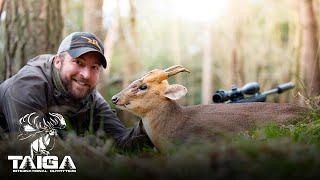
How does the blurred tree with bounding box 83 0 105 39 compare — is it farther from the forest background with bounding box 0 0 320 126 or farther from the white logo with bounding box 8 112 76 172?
the white logo with bounding box 8 112 76 172

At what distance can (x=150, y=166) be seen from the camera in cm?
276

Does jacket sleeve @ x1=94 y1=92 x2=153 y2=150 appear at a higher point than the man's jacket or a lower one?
lower

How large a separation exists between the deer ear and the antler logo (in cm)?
119

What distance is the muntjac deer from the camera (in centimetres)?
501

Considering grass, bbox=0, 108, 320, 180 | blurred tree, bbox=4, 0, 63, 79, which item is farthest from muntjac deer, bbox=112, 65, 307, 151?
blurred tree, bbox=4, 0, 63, 79

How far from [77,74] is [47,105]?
18.1 inches

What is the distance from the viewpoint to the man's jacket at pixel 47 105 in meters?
4.78

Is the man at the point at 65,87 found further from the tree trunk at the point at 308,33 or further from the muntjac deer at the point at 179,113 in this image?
the tree trunk at the point at 308,33

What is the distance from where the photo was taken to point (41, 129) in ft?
14.2

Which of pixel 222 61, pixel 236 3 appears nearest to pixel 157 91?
pixel 236 3

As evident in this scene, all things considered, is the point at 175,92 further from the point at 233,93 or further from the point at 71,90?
the point at 233,93

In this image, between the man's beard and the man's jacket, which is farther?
the man's beard

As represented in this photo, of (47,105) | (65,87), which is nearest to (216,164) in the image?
(47,105)

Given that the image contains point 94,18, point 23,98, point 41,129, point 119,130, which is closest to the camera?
point 41,129
